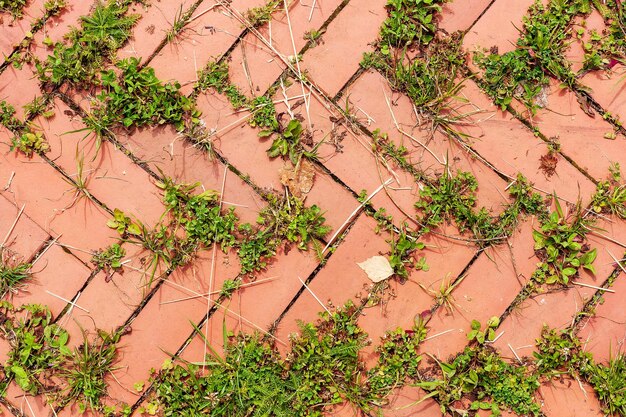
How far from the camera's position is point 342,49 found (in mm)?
2980

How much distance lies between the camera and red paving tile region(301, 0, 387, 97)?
2975 mm

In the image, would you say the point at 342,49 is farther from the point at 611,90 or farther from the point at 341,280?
the point at 611,90

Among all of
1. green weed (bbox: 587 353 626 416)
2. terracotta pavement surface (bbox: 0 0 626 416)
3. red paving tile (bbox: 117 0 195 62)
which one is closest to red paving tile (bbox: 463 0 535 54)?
terracotta pavement surface (bbox: 0 0 626 416)

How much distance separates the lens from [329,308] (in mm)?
2906

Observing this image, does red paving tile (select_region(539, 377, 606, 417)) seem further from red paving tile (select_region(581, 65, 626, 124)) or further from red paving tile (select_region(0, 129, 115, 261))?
red paving tile (select_region(0, 129, 115, 261))

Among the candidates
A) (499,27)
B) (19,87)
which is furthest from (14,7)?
(499,27)

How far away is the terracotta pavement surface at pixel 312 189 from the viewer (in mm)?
2912

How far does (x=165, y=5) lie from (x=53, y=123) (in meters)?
0.86

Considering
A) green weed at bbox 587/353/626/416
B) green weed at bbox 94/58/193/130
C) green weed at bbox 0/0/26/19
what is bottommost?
green weed at bbox 587/353/626/416

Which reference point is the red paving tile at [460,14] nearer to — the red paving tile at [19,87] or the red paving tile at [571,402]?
the red paving tile at [571,402]

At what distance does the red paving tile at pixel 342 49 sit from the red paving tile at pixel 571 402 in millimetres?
1933

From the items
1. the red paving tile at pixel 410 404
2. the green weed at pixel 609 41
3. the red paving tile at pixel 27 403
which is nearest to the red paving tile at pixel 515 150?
the green weed at pixel 609 41

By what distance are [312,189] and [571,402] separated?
172 cm

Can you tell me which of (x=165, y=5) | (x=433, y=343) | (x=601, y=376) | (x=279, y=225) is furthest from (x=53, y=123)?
(x=601, y=376)
